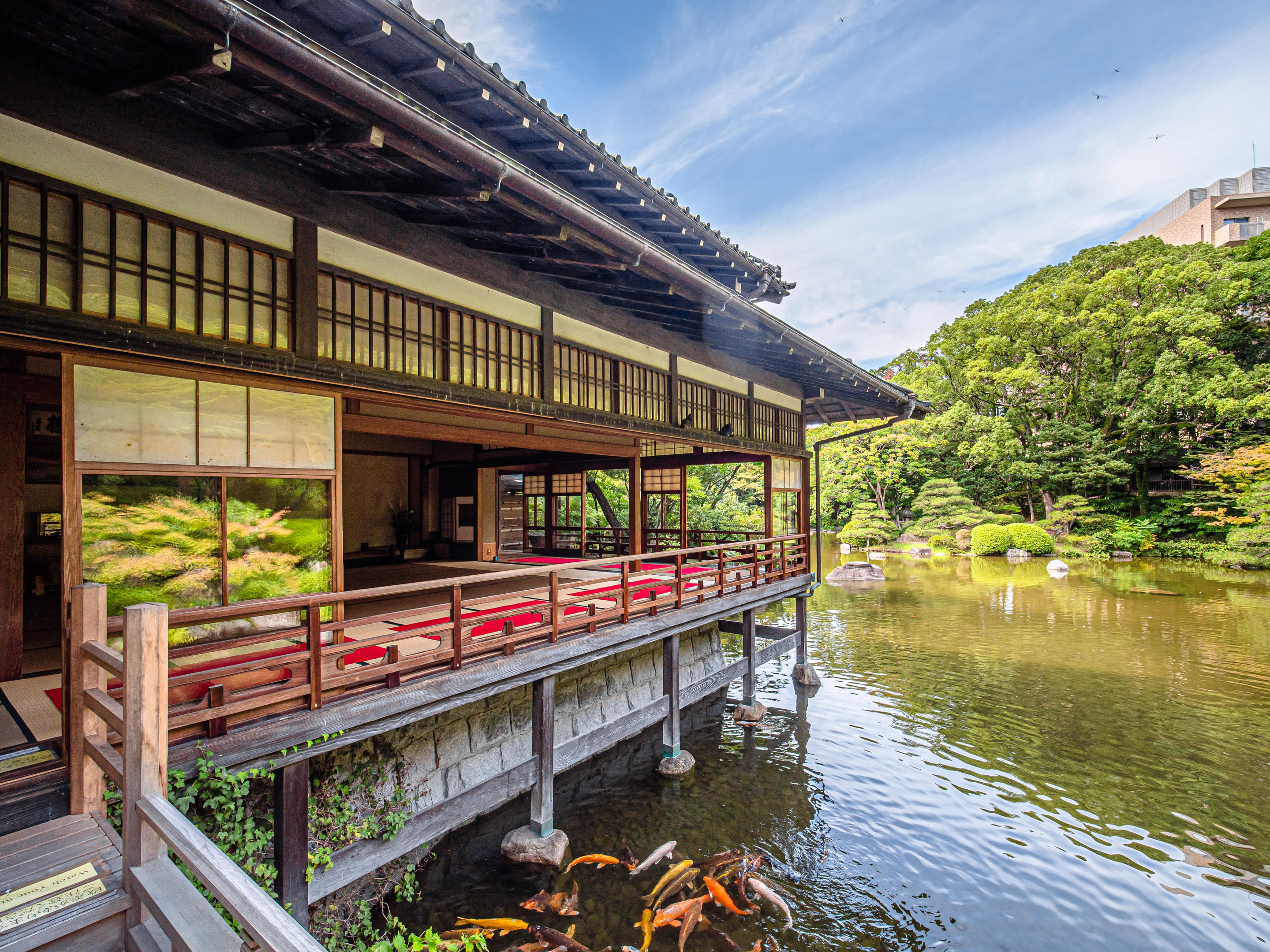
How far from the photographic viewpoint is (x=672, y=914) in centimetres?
480

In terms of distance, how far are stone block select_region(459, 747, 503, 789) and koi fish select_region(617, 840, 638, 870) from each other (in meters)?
1.56

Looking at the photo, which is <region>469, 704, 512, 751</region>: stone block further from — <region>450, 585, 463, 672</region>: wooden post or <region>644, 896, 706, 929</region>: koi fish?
<region>644, 896, 706, 929</region>: koi fish

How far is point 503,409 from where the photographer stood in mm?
5754

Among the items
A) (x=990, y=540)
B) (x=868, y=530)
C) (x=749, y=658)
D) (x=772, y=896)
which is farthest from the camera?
(x=868, y=530)

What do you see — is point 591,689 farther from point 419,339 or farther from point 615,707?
point 419,339

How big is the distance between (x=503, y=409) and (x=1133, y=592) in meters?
21.8

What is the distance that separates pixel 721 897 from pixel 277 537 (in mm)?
4880

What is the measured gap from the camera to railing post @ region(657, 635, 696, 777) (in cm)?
721

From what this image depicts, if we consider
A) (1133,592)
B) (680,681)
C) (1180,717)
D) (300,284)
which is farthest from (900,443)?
(300,284)

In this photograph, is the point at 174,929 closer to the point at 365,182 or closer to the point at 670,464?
the point at 365,182

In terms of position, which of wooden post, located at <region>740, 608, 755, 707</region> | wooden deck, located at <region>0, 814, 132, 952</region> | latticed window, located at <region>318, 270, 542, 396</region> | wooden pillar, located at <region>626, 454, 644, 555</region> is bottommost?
wooden post, located at <region>740, 608, 755, 707</region>

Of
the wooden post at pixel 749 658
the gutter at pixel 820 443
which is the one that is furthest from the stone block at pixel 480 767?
the gutter at pixel 820 443

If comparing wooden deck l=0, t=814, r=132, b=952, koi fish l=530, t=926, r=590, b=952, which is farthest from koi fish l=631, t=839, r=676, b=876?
wooden deck l=0, t=814, r=132, b=952

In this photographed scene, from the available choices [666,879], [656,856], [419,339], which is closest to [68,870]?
[419,339]
